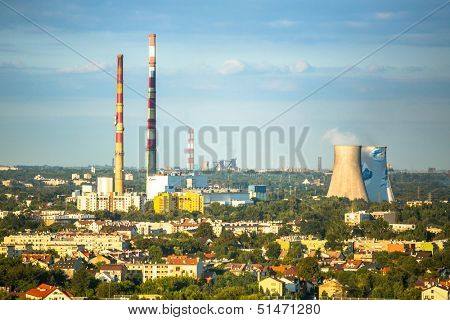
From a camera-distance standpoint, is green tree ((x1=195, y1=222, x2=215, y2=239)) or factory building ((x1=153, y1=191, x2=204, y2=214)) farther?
factory building ((x1=153, y1=191, x2=204, y2=214))

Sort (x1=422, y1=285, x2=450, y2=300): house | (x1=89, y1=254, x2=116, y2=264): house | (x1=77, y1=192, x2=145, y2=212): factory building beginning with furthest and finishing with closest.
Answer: (x1=77, y1=192, x2=145, y2=212): factory building, (x1=89, y1=254, x2=116, y2=264): house, (x1=422, y1=285, x2=450, y2=300): house

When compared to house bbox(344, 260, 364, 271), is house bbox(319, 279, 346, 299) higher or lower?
lower

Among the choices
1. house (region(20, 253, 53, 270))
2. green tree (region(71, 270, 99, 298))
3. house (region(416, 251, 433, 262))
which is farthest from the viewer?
house (region(416, 251, 433, 262))

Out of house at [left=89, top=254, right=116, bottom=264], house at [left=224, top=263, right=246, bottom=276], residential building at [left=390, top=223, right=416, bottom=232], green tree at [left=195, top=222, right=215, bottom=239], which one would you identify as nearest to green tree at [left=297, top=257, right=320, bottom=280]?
house at [left=224, top=263, right=246, bottom=276]

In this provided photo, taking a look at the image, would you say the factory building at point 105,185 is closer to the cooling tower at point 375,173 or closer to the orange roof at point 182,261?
the cooling tower at point 375,173

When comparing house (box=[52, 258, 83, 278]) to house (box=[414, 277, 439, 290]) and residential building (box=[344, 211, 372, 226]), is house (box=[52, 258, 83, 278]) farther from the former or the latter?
residential building (box=[344, 211, 372, 226])

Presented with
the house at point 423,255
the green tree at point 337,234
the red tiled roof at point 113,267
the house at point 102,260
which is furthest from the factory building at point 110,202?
the red tiled roof at point 113,267

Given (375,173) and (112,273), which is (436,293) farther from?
(375,173)

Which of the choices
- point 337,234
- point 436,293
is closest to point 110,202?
point 337,234
